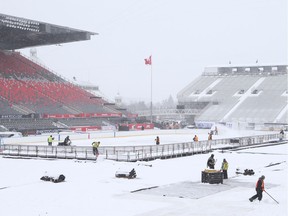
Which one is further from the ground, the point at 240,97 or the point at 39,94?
the point at 240,97

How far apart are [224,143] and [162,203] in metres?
28.5

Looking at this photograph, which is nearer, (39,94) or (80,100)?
(39,94)

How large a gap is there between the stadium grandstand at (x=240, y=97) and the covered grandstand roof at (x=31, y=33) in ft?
88.2

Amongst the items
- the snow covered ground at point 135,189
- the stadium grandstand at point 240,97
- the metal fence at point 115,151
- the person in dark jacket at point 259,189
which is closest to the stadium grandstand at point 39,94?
the metal fence at point 115,151

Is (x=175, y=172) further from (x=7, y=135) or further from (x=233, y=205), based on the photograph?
(x=7, y=135)

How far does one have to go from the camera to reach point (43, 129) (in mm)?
58969

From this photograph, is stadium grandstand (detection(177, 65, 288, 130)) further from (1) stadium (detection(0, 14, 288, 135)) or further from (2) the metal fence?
(2) the metal fence

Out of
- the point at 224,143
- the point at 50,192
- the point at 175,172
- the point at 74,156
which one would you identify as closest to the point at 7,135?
the point at 74,156

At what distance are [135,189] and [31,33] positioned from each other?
1887 inches

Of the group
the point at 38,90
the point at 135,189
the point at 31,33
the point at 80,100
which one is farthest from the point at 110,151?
the point at 80,100

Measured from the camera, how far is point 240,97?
10144 centimetres

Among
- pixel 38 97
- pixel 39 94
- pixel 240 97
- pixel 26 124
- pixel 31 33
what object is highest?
pixel 31 33

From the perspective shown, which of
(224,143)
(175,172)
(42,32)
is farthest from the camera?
(42,32)

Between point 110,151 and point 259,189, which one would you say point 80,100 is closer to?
point 110,151
